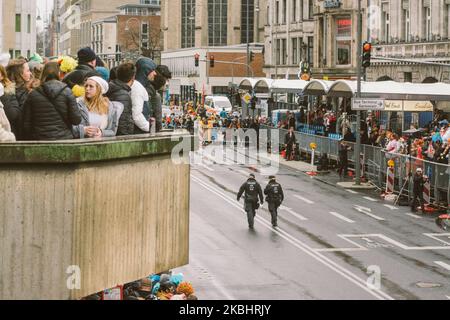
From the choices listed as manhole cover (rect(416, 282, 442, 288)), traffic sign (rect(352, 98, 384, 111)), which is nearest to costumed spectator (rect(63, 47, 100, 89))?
manhole cover (rect(416, 282, 442, 288))

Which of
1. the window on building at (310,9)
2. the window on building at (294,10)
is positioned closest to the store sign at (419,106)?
the window on building at (310,9)

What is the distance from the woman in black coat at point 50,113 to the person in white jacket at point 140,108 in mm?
1207

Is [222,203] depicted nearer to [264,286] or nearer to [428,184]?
[428,184]

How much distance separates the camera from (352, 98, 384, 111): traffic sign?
38156mm

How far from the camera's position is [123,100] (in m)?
8.31

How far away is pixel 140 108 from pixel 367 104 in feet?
100

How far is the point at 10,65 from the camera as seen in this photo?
7.86 m

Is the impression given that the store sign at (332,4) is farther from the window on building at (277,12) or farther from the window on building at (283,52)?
the window on building at (277,12)

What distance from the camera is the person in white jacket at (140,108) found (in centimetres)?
821

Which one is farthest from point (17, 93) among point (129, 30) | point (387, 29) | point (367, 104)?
point (129, 30)

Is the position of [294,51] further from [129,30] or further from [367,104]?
[129,30]

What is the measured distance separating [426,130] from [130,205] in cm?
3690

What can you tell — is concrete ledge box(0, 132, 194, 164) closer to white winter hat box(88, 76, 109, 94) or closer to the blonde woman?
the blonde woman

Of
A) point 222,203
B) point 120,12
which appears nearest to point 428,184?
point 222,203
